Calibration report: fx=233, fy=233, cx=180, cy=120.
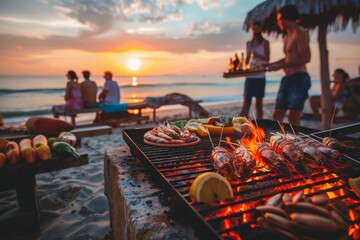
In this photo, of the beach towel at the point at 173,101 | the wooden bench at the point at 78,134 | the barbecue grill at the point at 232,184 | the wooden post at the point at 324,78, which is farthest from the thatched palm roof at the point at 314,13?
the wooden bench at the point at 78,134

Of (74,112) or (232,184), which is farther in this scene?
(74,112)

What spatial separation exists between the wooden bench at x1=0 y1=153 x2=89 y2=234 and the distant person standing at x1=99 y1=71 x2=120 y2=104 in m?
8.81

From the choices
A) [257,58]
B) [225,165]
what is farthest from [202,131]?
[257,58]

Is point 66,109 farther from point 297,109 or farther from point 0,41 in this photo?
point 0,41

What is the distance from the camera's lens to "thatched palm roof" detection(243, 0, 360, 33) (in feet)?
24.6

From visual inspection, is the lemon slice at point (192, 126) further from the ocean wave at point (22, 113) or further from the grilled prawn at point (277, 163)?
the ocean wave at point (22, 113)

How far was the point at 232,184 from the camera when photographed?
1770mm

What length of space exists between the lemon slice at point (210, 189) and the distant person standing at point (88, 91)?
10.7m

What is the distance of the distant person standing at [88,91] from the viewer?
11133 mm

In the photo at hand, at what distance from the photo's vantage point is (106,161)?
2959 millimetres

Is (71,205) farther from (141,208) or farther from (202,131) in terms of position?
(141,208)

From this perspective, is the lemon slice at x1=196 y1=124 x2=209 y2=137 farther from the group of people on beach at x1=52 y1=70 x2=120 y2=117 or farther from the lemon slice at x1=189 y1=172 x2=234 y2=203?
the group of people on beach at x1=52 y1=70 x2=120 y2=117

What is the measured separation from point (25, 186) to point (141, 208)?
2371 mm

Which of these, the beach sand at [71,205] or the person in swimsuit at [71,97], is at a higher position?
the person in swimsuit at [71,97]
